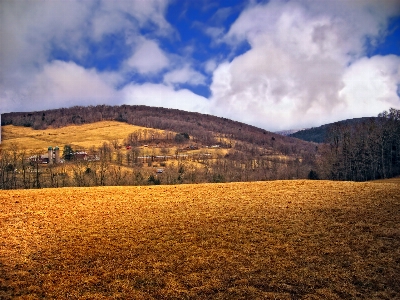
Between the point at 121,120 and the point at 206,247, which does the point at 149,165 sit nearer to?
the point at 206,247

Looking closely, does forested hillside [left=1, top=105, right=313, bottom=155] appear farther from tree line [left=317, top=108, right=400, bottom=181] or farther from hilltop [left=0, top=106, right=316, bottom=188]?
tree line [left=317, top=108, right=400, bottom=181]

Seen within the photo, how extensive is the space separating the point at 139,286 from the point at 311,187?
14.8 meters

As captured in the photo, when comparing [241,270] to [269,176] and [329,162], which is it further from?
[269,176]

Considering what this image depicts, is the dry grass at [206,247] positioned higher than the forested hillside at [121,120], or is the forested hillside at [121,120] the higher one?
the forested hillside at [121,120]

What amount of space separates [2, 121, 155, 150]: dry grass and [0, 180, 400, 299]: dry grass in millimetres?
113287

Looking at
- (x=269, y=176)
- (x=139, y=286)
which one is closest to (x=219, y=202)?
(x=139, y=286)

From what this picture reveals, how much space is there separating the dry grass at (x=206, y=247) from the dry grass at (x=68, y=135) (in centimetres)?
11329

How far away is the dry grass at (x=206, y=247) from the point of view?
312 inches

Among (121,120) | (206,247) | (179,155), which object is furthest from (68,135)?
(206,247)

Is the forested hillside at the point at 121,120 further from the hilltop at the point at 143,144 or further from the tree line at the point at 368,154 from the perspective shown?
the tree line at the point at 368,154

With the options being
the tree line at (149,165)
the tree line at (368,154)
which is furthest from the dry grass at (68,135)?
the tree line at (368,154)

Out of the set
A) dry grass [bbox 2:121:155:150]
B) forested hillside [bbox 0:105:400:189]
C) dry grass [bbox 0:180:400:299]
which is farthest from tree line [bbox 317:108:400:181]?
dry grass [bbox 2:121:155:150]

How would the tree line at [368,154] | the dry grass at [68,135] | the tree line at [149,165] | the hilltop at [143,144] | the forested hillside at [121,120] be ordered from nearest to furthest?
the tree line at [149,165], the tree line at [368,154], the hilltop at [143,144], the dry grass at [68,135], the forested hillside at [121,120]

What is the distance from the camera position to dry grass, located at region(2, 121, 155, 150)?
407ft
